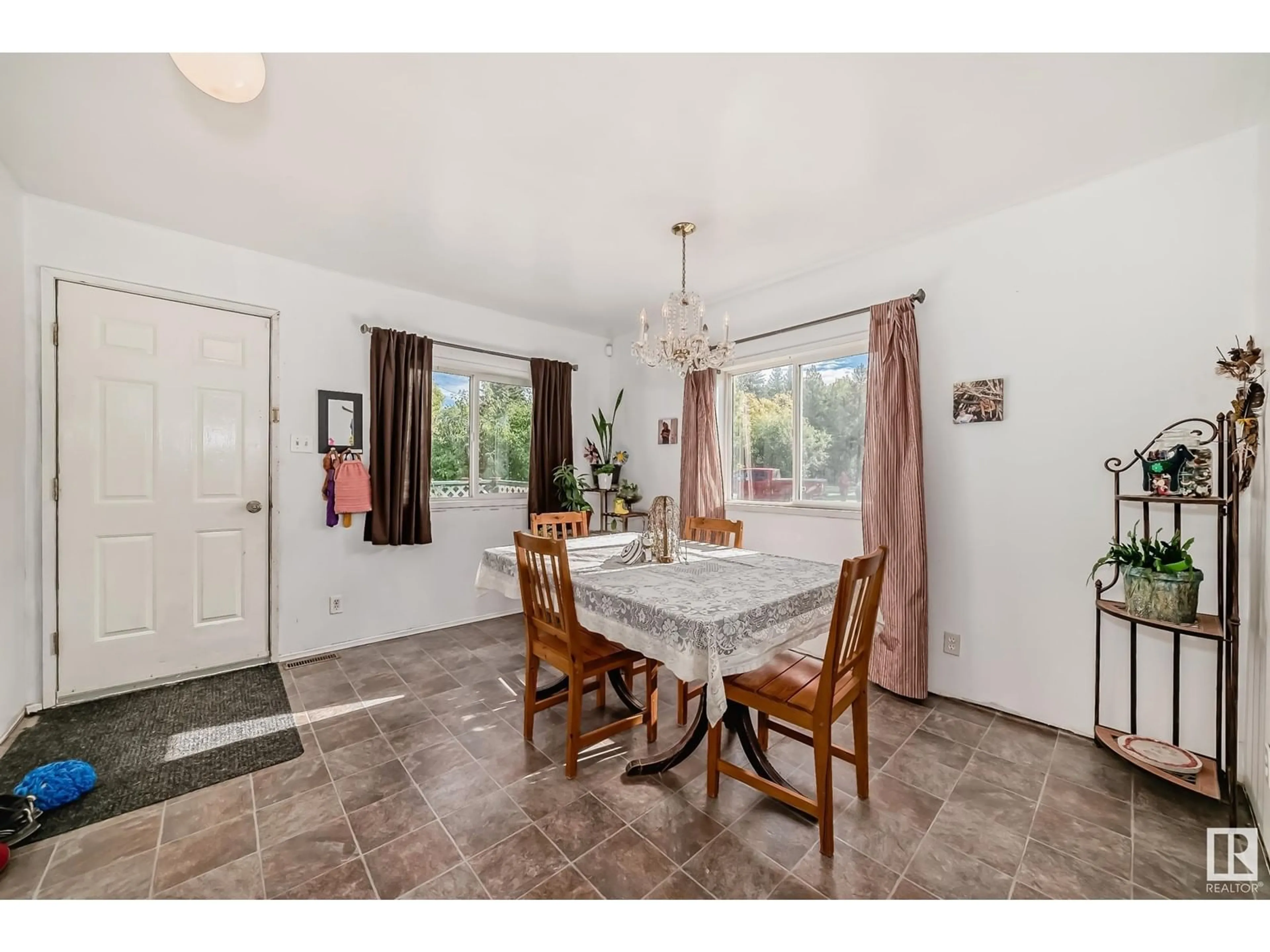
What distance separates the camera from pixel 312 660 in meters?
3.15

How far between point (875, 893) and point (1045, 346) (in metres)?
2.34

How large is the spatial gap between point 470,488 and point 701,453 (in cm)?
187

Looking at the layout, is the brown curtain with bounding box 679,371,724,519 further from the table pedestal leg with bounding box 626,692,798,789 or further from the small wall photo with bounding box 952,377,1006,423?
the table pedestal leg with bounding box 626,692,798,789

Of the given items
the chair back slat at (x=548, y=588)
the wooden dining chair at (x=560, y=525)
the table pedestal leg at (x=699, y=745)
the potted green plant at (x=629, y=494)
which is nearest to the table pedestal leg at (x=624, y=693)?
the table pedestal leg at (x=699, y=745)

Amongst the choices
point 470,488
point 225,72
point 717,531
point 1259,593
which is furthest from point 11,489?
point 1259,593

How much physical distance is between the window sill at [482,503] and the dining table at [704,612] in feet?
4.94

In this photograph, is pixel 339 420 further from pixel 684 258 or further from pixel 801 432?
pixel 801 432

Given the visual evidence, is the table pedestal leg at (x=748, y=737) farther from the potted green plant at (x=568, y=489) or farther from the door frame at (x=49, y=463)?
the door frame at (x=49, y=463)

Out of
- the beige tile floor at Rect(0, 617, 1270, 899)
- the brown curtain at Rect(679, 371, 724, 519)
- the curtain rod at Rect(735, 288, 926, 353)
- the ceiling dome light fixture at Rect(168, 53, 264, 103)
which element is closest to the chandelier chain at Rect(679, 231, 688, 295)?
the curtain rod at Rect(735, 288, 926, 353)

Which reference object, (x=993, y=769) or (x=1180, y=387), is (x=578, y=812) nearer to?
(x=993, y=769)

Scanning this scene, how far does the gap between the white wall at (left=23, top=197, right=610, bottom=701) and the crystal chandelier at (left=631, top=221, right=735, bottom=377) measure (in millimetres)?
1888

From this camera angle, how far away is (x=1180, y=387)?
2010mm

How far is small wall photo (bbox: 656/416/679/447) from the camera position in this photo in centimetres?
416

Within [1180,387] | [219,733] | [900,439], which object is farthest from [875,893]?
[219,733]
